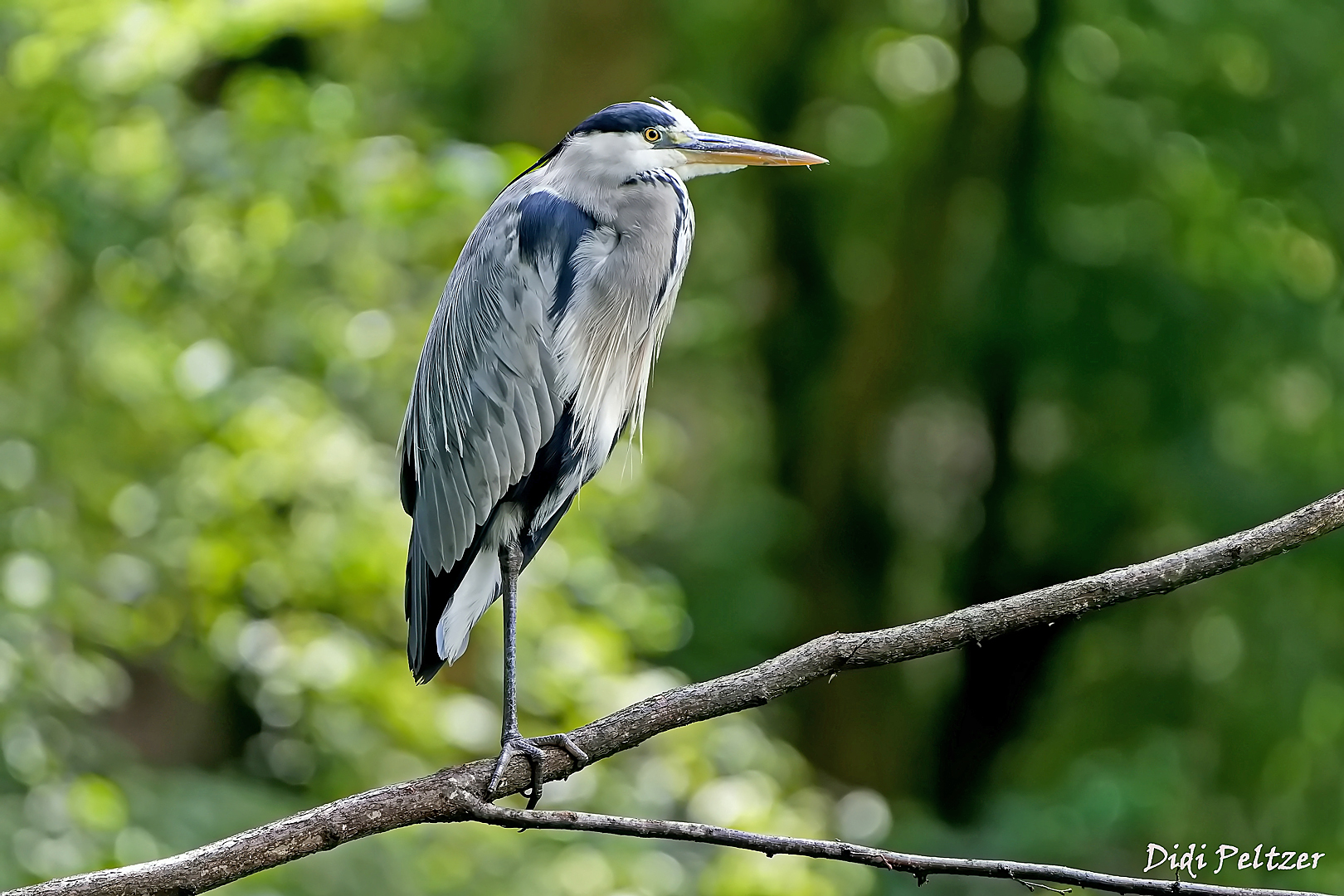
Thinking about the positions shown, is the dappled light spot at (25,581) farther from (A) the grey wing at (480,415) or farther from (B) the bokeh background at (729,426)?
(A) the grey wing at (480,415)

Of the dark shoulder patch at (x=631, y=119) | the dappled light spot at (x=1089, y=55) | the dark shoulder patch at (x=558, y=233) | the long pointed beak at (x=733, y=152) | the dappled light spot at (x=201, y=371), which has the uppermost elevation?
the dappled light spot at (x=1089, y=55)

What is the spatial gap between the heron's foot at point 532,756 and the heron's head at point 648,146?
1.07 meters

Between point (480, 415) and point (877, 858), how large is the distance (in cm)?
135

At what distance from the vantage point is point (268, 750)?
4.36 meters


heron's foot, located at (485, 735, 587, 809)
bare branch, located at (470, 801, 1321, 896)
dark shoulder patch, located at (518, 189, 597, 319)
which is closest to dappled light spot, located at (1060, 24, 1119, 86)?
dark shoulder patch, located at (518, 189, 597, 319)

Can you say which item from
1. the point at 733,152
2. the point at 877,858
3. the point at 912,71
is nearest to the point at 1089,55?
the point at 912,71

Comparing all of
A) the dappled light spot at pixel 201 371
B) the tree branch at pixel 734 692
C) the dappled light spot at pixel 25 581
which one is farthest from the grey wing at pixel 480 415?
the dappled light spot at pixel 25 581

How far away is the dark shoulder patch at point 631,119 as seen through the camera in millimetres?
2486

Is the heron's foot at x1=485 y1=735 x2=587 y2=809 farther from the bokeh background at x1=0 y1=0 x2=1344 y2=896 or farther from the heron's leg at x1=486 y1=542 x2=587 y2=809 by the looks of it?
the bokeh background at x1=0 y1=0 x2=1344 y2=896

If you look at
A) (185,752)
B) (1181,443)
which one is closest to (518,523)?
(185,752)

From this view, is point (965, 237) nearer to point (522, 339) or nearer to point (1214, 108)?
point (1214, 108)

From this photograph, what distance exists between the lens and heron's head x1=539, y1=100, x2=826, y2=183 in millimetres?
2451

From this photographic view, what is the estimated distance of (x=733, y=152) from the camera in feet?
7.98

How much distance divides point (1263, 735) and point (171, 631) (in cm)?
474
